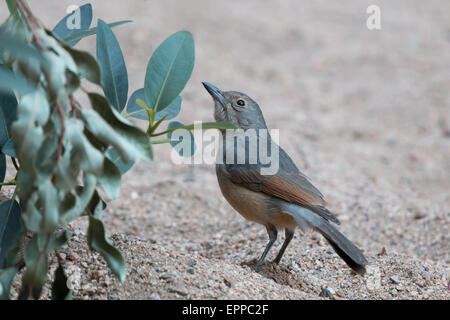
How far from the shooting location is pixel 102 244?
2797 millimetres

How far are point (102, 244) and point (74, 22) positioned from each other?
1382mm

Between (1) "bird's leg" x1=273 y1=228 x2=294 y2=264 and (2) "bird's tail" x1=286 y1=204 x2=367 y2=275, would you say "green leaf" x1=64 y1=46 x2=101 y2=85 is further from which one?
(1) "bird's leg" x1=273 y1=228 x2=294 y2=264

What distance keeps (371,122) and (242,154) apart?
182 inches

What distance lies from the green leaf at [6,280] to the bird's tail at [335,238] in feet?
6.13

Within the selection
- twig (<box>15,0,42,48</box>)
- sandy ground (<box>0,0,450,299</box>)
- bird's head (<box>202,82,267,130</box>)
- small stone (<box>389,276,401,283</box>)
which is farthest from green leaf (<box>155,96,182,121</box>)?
small stone (<box>389,276,401,283</box>)

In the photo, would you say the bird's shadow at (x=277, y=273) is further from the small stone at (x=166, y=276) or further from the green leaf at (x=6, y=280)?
the green leaf at (x=6, y=280)

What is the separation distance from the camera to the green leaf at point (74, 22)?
3.46 m

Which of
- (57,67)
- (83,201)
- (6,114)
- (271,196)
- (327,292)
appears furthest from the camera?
(271,196)

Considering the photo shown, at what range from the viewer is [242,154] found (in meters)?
4.40

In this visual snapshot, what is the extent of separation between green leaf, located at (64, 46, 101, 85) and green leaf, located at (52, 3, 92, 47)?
82 cm

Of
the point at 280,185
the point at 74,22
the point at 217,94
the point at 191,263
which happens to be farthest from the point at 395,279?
the point at 74,22

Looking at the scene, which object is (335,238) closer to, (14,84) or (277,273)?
(277,273)

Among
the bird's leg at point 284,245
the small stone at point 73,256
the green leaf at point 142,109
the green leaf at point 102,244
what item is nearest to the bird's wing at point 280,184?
the bird's leg at point 284,245

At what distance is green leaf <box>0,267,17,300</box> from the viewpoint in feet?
9.01
